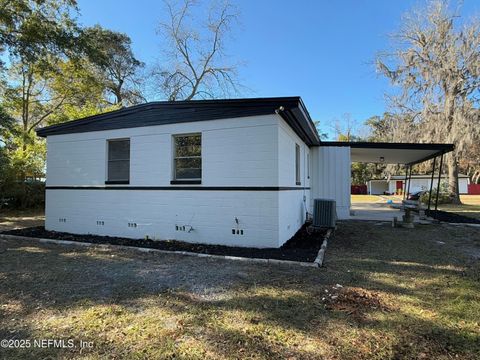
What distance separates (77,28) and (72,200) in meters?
7.49

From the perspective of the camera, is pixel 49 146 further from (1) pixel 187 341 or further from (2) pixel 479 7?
(2) pixel 479 7

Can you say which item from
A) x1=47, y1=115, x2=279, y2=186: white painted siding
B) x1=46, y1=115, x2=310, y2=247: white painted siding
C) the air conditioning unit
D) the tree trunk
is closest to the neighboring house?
the tree trunk

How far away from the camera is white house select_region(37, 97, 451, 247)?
6.49 metres

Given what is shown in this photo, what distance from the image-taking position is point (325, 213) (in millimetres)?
8977

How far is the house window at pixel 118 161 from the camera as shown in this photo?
819cm

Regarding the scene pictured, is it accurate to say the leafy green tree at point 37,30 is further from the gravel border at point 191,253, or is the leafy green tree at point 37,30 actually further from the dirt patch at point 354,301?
the dirt patch at point 354,301

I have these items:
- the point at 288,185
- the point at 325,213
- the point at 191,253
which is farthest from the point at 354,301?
the point at 325,213

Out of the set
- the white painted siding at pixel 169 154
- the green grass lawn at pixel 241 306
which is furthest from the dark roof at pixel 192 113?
the green grass lawn at pixel 241 306

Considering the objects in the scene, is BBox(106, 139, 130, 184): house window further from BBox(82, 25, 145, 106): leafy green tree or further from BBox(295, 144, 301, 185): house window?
BBox(82, 25, 145, 106): leafy green tree

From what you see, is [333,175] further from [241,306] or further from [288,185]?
[241,306]

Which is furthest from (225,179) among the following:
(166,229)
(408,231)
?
(408,231)

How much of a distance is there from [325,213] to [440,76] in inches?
632

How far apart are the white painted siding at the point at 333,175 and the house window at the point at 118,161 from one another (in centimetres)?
689

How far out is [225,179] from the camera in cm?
680
